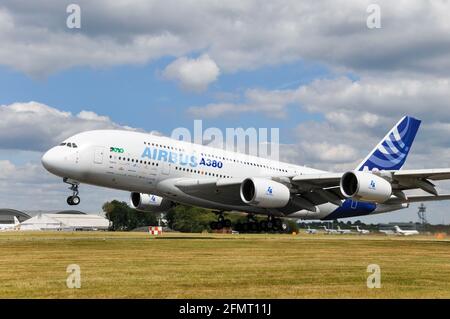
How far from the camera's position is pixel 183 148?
43.2 m

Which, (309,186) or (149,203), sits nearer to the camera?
(309,186)

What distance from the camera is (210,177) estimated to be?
146 ft

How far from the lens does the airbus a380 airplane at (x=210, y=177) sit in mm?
39312

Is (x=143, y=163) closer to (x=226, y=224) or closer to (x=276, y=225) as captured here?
(x=226, y=224)

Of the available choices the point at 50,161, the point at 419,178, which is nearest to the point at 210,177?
the point at 50,161

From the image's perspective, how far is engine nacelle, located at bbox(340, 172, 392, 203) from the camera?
129ft

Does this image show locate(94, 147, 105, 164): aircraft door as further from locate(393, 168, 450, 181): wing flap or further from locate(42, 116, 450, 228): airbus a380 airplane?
locate(393, 168, 450, 181): wing flap

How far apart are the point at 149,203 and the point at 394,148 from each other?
21.9m

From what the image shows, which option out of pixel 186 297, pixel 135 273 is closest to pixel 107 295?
pixel 186 297

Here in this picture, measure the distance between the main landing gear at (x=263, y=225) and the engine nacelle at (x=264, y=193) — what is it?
19.1 ft

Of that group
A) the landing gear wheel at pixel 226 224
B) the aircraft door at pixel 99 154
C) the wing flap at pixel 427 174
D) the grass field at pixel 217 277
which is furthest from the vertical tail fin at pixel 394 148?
the grass field at pixel 217 277

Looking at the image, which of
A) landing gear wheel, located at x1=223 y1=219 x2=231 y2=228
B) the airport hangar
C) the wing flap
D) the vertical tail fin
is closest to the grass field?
the wing flap

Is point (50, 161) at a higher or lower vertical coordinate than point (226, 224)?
higher

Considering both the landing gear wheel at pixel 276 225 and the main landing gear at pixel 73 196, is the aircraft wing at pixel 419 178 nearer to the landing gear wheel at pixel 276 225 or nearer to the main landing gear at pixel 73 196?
the landing gear wheel at pixel 276 225
